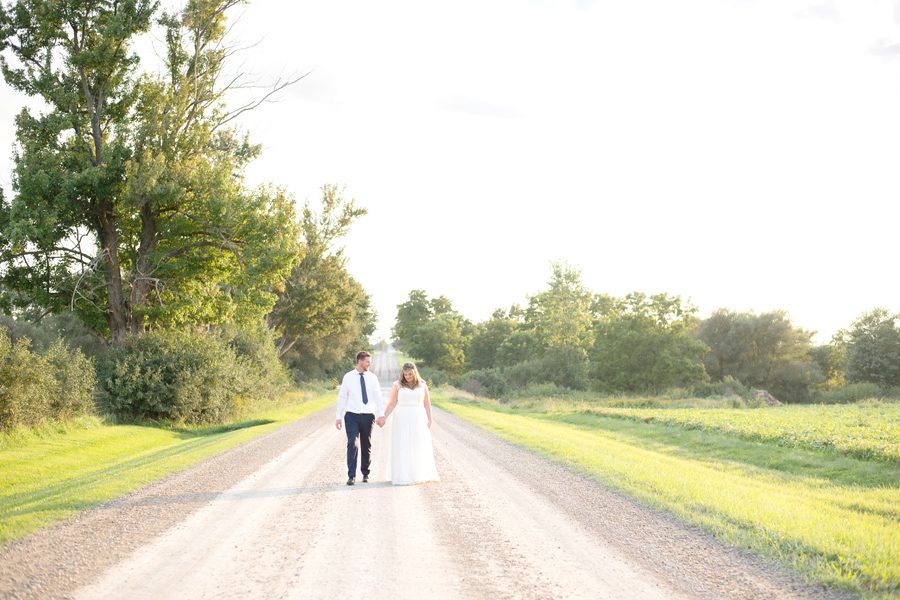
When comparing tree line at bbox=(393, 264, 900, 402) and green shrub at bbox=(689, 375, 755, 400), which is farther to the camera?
tree line at bbox=(393, 264, 900, 402)

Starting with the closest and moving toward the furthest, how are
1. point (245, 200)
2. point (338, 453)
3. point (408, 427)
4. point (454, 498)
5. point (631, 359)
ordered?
point (454, 498) < point (408, 427) < point (338, 453) < point (245, 200) < point (631, 359)

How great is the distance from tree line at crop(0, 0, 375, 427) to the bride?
57.2 feet

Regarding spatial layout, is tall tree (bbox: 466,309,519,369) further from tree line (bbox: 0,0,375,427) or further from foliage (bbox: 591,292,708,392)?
tree line (bbox: 0,0,375,427)

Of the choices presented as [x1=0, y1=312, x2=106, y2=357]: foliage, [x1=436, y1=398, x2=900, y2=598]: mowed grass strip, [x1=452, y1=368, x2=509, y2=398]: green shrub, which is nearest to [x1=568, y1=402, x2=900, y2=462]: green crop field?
[x1=436, y1=398, x2=900, y2=598]: mowed grass strip

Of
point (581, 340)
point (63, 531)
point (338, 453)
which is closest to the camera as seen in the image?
point (63, 531)

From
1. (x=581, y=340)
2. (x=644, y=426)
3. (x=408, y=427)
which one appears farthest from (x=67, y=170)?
(x=581, y=340)

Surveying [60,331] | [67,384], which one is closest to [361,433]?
[67,384]

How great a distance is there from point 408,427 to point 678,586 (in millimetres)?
6202

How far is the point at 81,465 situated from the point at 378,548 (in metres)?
13.0

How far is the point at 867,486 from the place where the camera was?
14.3 m

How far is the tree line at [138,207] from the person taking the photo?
85.0 feet

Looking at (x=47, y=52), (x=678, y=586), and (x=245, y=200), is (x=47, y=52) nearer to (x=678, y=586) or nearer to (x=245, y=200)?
(x=245, y=200)

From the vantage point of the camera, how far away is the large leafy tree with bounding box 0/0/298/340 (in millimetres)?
26250

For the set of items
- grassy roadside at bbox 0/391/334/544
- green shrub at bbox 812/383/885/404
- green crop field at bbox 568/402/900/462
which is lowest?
green shrub at bbox 812/383/885/404
